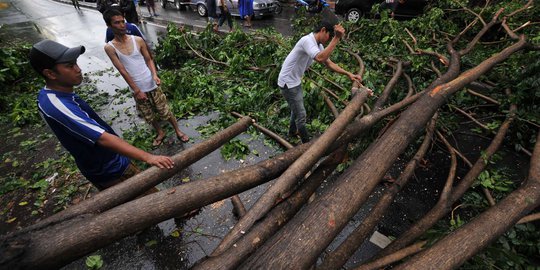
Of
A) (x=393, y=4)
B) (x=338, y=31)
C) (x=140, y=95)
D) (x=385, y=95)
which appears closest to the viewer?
(x=338, y=31)

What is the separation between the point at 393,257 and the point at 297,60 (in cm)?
244

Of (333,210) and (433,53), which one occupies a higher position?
(333,210)

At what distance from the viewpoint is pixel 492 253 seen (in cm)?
176

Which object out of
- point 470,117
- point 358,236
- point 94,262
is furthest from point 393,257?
point 470,117

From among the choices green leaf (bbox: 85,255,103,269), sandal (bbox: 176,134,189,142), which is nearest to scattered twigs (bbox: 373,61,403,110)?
sandal (bbox: 176,134,189,142)

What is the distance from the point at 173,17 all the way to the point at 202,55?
8029 millimetres

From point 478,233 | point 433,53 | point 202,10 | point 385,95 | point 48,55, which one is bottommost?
point 202,10

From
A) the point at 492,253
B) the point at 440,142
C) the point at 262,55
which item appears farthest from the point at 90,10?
the point at 492,253

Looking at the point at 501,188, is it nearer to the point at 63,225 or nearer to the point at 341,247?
the point at 341,247

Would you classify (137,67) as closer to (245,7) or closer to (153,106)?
(153,106)

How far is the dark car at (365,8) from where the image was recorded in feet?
27.3

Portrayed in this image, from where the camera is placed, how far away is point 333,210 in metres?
1.50

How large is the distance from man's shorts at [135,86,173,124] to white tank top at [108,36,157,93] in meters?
0.13

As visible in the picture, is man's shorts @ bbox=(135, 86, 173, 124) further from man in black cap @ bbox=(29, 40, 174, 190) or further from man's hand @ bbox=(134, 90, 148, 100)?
man in black cap @ bbox=(29, 40, 174, 190)
